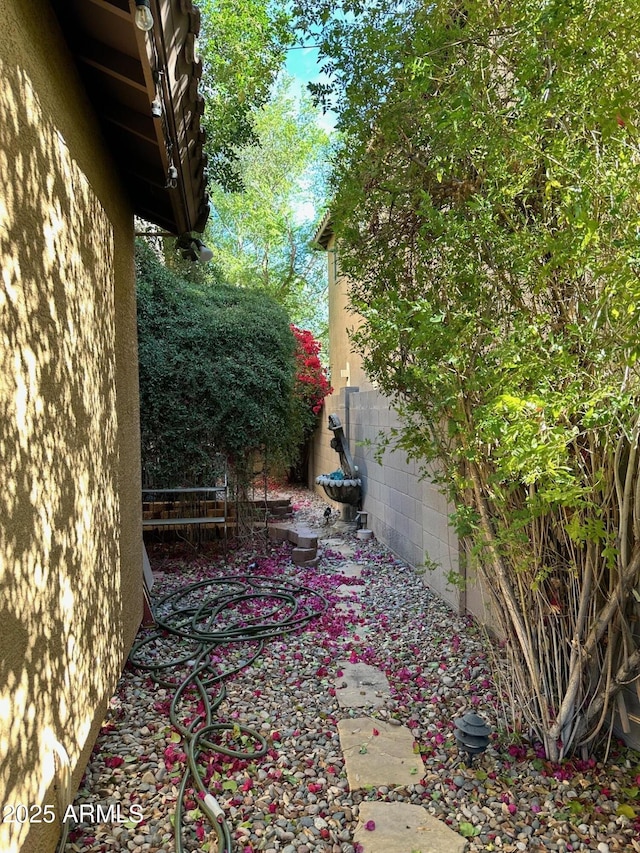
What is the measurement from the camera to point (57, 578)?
6.87 feet

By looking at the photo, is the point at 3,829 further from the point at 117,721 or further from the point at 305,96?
the point at 305,96

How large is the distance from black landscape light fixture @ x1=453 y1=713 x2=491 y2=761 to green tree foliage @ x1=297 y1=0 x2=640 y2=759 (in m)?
0.28

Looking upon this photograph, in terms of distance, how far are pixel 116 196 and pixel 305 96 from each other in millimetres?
16534

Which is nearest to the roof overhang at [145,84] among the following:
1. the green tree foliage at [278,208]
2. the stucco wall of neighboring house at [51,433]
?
the stucco wall of neighboring house at [51,433]

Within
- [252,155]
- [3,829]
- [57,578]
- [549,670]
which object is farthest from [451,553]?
[252,155]

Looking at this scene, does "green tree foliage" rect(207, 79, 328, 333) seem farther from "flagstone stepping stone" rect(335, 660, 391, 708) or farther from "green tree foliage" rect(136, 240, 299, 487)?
"flagstone stepping stone" rect(335, 660, 391, 708)

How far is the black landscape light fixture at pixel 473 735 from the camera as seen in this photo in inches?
98.1

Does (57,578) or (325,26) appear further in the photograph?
(325,26)

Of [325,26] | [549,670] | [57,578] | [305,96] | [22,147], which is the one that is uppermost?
[305,96]

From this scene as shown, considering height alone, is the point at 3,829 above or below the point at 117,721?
above

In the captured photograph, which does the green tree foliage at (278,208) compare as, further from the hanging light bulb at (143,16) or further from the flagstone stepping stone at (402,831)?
the flagstone stepping stone at (402,831)

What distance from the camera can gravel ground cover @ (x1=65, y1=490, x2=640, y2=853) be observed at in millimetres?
2180

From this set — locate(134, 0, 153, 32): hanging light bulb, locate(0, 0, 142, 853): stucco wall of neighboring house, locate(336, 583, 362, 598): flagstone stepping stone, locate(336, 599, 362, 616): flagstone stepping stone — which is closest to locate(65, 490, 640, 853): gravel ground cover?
locate(0, 0, 142, 853): stucco wall of neighboring house

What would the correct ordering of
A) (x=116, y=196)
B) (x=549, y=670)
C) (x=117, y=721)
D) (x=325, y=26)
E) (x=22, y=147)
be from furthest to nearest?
(x=116, y=196) < (x=325, y=26) < (x=117, y=721) < (x=549, y=670) < (x=22, y=147)
